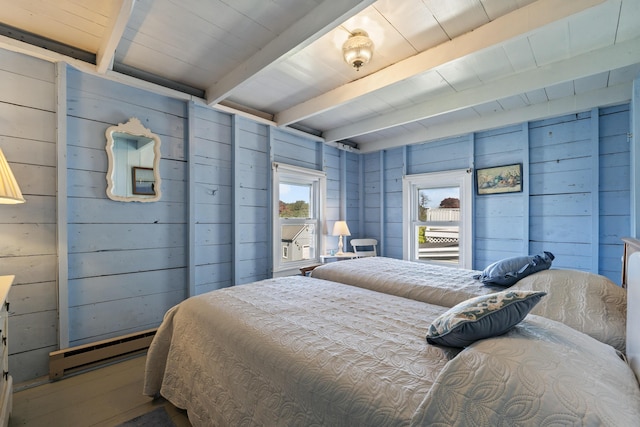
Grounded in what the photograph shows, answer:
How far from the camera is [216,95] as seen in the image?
2658 millimetres

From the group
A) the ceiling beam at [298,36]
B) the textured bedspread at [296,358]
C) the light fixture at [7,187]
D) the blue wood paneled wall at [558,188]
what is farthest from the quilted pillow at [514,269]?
the light fixture at [7,187]

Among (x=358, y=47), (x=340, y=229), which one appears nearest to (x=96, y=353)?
(x=340, y=229)

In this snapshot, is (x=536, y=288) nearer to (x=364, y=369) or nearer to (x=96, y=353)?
(x=364, y=369)

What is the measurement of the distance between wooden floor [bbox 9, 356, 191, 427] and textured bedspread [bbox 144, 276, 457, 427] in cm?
18

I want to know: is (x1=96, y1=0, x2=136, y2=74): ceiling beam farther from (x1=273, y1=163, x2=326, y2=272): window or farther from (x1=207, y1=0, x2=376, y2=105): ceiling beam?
(x1=273, y1=163, x2=326, y2=272): window

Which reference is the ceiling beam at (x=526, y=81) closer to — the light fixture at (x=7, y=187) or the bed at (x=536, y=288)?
the bed at (x=536, y=288)

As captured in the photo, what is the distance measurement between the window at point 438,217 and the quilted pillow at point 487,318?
2863mm

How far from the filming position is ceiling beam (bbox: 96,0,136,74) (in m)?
1.56

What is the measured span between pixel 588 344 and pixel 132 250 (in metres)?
2.96

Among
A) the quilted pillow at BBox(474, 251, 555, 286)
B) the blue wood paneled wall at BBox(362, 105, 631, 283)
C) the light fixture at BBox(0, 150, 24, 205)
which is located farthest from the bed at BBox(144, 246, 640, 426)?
the blue wood paneled wall at BBox(362, 105, 631, 283)

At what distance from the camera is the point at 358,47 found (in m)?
1.97

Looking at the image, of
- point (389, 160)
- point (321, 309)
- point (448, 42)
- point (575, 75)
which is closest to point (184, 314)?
point (321, 309)

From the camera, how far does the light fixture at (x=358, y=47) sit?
194 centimetres

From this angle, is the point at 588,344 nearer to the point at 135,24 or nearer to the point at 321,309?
the point at 321,309
